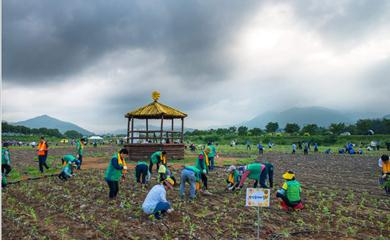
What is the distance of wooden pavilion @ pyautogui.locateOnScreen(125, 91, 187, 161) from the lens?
24672mm

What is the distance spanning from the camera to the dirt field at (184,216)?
25.5 ft

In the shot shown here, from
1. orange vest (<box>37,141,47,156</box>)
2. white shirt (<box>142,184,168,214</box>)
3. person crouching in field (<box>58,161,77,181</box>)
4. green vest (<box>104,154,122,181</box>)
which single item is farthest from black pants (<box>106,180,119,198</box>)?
orange vest (<box>37,141,47,156</box>)

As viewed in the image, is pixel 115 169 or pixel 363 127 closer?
pixel 115 169

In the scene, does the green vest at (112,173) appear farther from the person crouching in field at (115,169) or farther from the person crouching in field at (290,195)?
the person crouching in field at (290,195)

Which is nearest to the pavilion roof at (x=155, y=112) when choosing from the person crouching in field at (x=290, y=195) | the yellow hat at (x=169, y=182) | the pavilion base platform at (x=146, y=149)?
the pavilion base platform at (x=146, y=149)

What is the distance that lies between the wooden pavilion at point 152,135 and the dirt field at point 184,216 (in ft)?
35.4

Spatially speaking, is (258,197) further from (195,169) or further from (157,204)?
(195,169)

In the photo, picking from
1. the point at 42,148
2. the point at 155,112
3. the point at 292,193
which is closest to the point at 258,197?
the point at 292,193

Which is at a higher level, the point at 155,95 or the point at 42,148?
the point at 155,95

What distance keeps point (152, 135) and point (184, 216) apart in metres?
17.6

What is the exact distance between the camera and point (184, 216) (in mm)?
9188

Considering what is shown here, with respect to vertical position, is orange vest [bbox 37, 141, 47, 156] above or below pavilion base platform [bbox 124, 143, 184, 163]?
above

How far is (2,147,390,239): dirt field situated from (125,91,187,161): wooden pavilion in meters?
10.8

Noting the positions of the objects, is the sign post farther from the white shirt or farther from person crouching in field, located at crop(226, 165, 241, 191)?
person crouching in field, located at crop(226, 165, 241, 191)
